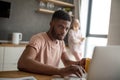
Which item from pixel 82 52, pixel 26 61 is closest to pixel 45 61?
pixel 26 61

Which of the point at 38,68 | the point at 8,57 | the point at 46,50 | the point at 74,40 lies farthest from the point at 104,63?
the point at 74,40

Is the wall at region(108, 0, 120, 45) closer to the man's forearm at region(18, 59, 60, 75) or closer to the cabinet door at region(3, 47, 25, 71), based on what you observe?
the cabinet door at region(3, 47, 25, 71)

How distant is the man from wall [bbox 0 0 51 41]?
2.17 meters

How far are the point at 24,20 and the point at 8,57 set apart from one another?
1005 millimetres

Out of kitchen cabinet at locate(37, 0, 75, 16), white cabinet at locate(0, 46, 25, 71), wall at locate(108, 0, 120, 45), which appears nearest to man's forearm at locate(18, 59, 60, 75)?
white cabinet at locate(0, 46, 25, 71)

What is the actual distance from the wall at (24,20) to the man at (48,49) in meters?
2.17

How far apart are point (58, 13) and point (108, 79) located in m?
0.85

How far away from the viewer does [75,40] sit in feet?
13.9

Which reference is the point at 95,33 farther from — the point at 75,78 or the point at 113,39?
the point at 75,78

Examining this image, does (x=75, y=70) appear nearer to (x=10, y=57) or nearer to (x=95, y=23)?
(x=10, y=57)

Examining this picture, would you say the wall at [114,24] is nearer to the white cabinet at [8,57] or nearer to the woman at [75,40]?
the woman at [75,40]

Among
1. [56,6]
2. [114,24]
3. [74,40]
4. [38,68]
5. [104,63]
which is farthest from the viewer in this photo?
[56,6]

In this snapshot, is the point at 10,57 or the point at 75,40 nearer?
the point at 10,57

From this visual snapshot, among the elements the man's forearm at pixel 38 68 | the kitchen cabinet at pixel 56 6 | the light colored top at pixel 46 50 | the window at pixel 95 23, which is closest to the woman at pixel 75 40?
the window at pixel 95 23
